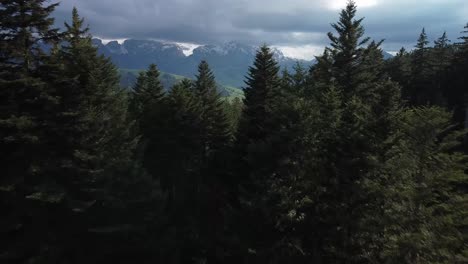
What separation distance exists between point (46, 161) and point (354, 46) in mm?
23539

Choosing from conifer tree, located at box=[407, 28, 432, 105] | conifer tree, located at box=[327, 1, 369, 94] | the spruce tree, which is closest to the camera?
the spruce tree

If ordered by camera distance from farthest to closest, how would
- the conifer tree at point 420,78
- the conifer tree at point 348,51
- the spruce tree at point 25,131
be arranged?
the conifer tree at point 420,78 < the conifer tree at point 348,51 < the spruce tree at point 25,131

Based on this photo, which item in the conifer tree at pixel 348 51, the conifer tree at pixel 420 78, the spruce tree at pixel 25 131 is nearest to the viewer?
the spruce tree at pixel 25 131

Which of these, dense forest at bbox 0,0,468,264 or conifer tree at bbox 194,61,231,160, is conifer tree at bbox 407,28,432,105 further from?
dense forest at bbox 0,0,468,264

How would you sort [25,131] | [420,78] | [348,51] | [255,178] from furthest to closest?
[420,78], [348,51], [255,178], [25,131]

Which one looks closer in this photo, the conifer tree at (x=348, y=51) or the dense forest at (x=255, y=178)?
the dense forest at (x=255, y=178)

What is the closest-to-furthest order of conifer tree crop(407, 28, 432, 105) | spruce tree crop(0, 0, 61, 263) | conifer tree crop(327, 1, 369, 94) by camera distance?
spruce tree crop(0, 0, 61, 263), conifer tree crop(327, 1, 369, 94), conifer tree crop(407, 28, 432, 105)

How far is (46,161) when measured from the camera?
19.4 metres

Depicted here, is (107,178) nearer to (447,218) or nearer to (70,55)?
(70,55)

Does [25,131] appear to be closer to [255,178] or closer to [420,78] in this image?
[255,178]

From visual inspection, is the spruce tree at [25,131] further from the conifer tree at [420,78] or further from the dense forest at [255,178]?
the conifer tree at [420,78]

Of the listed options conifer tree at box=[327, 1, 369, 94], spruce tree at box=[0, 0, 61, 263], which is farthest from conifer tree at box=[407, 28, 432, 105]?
spruce tree at box=[0, 0, 61, 263]

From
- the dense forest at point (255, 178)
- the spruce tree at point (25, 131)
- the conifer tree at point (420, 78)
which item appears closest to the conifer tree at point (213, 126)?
the dense forest at point (255, 178)

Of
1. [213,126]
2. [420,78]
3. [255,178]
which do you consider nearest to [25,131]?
[255,178]
